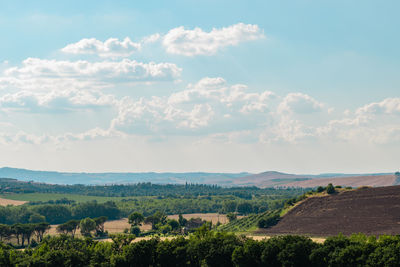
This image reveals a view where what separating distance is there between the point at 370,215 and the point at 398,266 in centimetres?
10147

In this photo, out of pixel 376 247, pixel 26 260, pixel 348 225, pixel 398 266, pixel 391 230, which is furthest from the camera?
pixel 348 225

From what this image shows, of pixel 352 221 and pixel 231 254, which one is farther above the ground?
pixel 231 254

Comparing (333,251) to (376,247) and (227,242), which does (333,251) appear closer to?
(376,247)

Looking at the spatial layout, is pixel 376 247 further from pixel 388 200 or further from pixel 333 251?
pixel 388 200

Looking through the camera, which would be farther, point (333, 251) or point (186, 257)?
point (186, 257)

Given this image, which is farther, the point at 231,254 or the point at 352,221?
the point at 352,221

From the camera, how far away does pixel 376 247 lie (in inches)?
3718

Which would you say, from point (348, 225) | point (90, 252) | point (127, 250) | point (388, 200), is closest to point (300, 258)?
point (127, 250)

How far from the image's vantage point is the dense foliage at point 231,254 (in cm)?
9450

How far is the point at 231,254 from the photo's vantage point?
354 ft

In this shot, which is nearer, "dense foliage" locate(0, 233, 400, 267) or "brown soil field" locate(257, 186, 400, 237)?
"dense foliage" locate(0, 233, 400, 267)

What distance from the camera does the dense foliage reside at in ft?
310

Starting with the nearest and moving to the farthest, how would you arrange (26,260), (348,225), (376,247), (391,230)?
1. (376,247)
2. (26,260)
3. (391,230)
4. (348,225)

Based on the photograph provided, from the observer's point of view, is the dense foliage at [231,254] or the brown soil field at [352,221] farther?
the brown soil field at [352,221]
